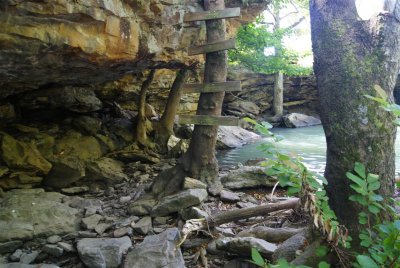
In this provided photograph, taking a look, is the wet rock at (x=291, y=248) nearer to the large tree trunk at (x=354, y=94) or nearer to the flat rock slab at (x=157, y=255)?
the large tree trunk at (x=354, y=94)

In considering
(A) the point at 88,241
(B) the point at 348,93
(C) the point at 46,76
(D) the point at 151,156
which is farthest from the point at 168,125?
(B) the point at 348,93

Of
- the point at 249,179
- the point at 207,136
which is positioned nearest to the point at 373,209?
the point at 207,136

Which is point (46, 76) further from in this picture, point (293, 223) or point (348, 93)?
point (348, 93)

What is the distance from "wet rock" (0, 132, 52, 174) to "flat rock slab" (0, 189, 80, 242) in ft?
A: 4.14

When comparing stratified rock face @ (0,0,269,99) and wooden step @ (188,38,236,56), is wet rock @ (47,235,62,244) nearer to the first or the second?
stratified rock face @ (0,0,269,99)

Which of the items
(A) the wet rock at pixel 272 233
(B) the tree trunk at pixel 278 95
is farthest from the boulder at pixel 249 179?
(B) the tree trunk at pixel 278 95

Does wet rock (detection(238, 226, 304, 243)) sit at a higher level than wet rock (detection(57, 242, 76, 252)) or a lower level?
higher

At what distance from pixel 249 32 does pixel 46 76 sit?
11942 mm

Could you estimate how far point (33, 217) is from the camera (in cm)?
436

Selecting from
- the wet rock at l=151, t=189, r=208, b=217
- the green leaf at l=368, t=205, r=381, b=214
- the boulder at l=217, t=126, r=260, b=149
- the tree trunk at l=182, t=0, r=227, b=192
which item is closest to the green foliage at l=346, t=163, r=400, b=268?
the green leaf at l=368, t=205, r=381, b=214

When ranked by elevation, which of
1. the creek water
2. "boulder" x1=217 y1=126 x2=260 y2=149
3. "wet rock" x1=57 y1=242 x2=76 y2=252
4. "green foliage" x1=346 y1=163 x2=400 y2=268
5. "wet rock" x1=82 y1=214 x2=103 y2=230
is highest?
"green foliage" x1=346 y1=163 x2=400 y2=268

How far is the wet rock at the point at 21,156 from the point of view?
618cm

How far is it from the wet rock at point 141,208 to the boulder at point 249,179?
1473 millimetres

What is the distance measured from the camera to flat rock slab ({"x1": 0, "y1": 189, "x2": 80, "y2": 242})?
402 cm
